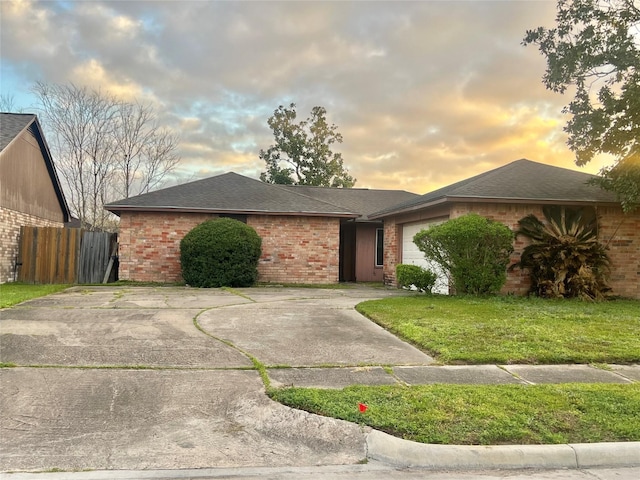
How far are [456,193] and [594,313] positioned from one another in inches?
170

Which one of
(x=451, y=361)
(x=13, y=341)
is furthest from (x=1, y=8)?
(x=451, y=361)

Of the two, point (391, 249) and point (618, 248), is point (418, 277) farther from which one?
point (618, 248)

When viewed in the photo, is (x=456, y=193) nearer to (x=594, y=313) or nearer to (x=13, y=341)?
(x=594, y=313)

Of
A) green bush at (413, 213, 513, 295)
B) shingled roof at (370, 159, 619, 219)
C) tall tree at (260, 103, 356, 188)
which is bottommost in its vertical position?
green bush at (413, 213, 513, 295)

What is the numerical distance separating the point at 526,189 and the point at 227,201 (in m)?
9.69

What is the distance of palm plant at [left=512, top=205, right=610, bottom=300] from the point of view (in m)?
11.6

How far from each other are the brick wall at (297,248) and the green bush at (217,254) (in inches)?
71.9

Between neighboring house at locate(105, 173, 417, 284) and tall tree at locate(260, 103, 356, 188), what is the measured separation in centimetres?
1685

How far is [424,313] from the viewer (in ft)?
29.5

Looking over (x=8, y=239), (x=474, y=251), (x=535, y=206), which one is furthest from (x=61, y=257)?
(x=535, y=206)

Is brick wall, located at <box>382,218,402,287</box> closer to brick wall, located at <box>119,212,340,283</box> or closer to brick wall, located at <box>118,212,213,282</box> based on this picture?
brick wall, located at <box>119,212,340,283</box>

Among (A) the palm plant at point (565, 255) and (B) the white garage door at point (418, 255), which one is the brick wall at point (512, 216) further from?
(B) the white garage door at point (418, 255)

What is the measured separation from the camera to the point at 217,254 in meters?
14.1

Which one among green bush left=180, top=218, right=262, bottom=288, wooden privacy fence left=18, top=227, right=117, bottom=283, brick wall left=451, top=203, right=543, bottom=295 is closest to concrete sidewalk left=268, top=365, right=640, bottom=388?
brick wall left=451, top=203, right=543, bottom=295
